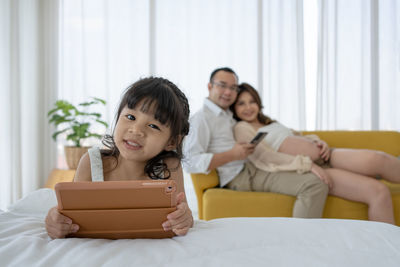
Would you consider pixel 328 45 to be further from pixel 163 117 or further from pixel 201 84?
pixel 163 117

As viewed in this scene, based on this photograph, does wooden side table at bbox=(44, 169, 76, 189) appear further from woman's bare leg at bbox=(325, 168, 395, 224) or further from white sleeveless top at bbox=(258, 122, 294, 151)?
woman's bare leg at bbox=(325, 168, 395, 224)

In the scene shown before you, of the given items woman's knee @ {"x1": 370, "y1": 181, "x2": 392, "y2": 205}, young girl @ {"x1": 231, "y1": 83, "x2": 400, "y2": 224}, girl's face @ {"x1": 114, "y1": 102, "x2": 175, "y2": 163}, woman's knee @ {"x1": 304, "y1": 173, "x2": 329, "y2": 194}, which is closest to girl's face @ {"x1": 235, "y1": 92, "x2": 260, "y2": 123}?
young girl @ {"x1": 231, "y1": 83, "x2": 400, "y2": 224}

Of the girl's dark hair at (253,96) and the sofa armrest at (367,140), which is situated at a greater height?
the girl's dark hair at (253,96)

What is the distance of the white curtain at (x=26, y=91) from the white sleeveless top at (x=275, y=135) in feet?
7.11

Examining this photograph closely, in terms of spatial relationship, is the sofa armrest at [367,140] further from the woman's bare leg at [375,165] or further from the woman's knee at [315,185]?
the woman's knee at [315,185]

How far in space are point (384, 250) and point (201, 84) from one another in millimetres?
3423

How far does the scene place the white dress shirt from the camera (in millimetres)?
2137

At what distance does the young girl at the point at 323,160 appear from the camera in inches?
77.1

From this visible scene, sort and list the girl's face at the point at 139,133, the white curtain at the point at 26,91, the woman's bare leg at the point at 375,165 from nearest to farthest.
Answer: the girl's face at the point at 139,133
the woman's bare leg at the point at 375,165
the white curtain at the point at 26,91

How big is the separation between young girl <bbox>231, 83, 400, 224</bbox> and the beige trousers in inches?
2.8

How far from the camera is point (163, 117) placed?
1.08 metres

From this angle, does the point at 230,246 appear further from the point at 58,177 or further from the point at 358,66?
the point at 358,66

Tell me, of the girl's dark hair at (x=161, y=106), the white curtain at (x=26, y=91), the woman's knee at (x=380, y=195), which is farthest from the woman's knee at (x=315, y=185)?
the white curtain at (x=26, y=91)

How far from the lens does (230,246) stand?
0.75 meters
